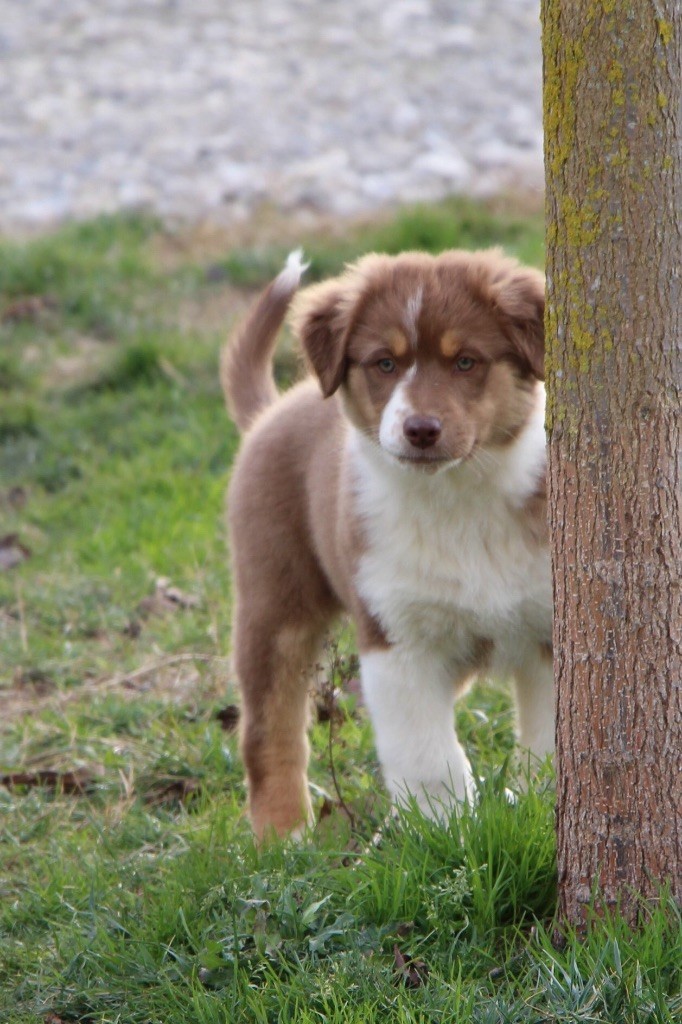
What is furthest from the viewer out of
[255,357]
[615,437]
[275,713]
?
[255,357]

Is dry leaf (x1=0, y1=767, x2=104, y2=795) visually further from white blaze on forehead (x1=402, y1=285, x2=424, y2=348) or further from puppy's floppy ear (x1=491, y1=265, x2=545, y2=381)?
puppy's floppy ear (x1=491, y1=265, x2=545, y2=381)

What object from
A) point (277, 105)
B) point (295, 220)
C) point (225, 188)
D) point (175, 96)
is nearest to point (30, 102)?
point (175, 96)

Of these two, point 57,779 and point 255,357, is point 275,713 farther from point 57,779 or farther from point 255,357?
point 255,357

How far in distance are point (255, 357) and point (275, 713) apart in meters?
1.15

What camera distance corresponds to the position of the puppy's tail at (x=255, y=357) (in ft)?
14.0

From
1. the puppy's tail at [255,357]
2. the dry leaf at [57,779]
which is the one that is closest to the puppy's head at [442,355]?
the puppy's tail at [255,357]

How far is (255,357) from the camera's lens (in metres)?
4.47

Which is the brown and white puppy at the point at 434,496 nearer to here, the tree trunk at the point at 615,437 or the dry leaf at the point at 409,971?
the dry leaf at the point at 409,971

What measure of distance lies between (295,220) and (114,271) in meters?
1.31

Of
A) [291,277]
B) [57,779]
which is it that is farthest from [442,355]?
[57,779]

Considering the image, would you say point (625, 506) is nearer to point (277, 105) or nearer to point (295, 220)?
point (295, 220)

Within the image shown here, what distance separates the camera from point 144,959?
2926 mm

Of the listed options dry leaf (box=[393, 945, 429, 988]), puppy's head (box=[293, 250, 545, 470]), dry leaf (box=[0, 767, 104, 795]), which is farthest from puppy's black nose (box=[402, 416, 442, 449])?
dry leaf (box=[0, 767, 104, 795])

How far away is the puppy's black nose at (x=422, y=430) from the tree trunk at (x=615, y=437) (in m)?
0.65
